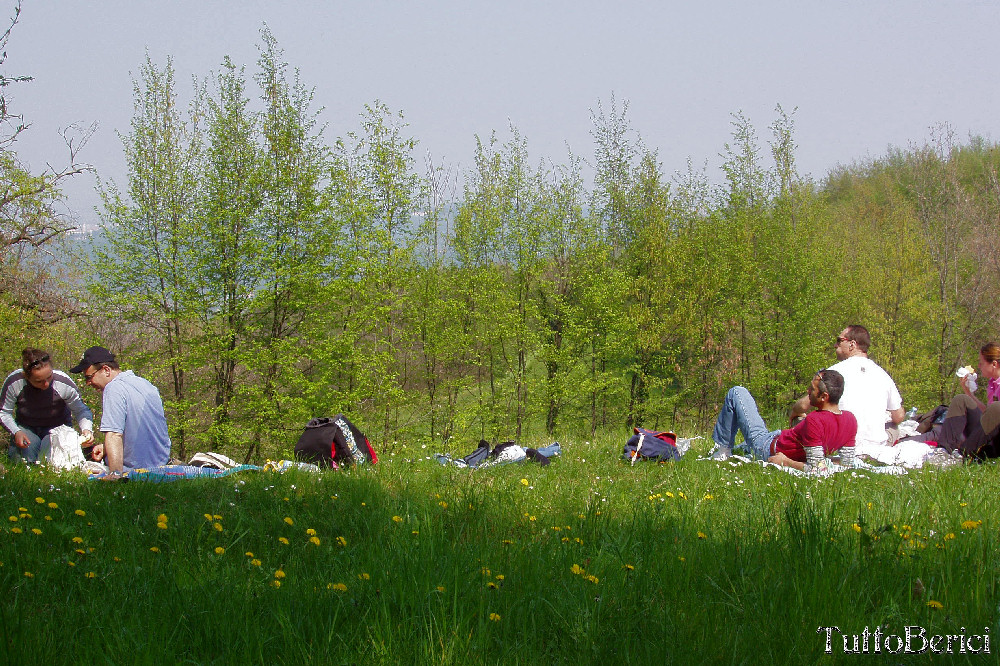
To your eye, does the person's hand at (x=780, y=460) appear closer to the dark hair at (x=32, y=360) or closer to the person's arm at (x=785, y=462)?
the person's arm at (x=785, y=462)

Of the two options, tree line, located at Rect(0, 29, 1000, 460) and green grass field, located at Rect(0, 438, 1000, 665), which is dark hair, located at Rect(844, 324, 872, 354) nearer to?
green grass field, located at Rect(0, 438, 1000, 665)

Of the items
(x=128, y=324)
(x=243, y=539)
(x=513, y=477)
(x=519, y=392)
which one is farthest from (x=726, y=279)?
(x=243, y=539)

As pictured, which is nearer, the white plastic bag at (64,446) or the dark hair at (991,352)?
the white plastic bag at (64,446)

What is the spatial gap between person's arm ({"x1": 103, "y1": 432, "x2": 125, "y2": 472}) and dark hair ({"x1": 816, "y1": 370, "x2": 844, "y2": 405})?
6362 mm

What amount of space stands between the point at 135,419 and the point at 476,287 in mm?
20830

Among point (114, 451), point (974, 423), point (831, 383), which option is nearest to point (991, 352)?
point (974, 423)

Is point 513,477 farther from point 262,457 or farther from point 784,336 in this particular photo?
point 784,336

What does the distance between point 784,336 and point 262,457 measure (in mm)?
21001

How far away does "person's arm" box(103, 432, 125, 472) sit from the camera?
6.14 m

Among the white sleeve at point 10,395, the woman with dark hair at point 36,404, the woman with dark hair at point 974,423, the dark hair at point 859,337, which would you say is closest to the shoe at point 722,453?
the dark hair at point 859,337

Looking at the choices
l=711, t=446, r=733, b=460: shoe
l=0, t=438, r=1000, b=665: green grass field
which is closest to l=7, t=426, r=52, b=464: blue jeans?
l=0, t=438, r=1000, b=665: green grass field

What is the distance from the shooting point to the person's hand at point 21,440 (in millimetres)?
7941

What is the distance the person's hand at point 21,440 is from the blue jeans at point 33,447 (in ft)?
0.22

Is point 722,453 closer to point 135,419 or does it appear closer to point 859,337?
point 859,337
